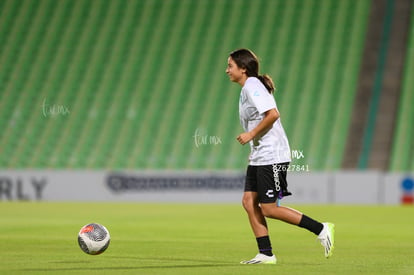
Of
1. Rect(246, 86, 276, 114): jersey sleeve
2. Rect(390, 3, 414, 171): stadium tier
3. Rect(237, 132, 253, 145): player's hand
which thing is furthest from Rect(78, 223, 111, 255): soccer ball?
Rect(390, 3, 414, 171): stadium tier

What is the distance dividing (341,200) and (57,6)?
13.9 metres

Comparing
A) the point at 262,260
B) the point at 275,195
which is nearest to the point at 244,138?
the point at 275,195

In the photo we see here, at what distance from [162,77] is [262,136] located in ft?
69.1

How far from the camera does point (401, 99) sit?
89.1 ft

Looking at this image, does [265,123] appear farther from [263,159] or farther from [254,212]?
[254,212]

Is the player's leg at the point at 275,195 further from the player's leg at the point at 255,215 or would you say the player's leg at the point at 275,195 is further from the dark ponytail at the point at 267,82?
the dark ponytail at the point at 267,82

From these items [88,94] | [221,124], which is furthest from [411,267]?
[88,94]

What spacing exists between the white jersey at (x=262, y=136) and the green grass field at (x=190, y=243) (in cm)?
97

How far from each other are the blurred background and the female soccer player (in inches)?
610

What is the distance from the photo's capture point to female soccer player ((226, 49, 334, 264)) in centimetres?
806

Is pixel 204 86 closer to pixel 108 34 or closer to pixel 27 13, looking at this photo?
pixel 108 34

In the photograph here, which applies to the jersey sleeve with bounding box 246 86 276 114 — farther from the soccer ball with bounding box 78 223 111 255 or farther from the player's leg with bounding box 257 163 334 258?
the soccer ball with bounding box 78 223 111 255

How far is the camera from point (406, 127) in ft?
86.5

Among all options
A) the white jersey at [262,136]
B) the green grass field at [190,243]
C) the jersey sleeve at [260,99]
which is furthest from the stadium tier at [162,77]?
the jersey sleeve at [260,99]
